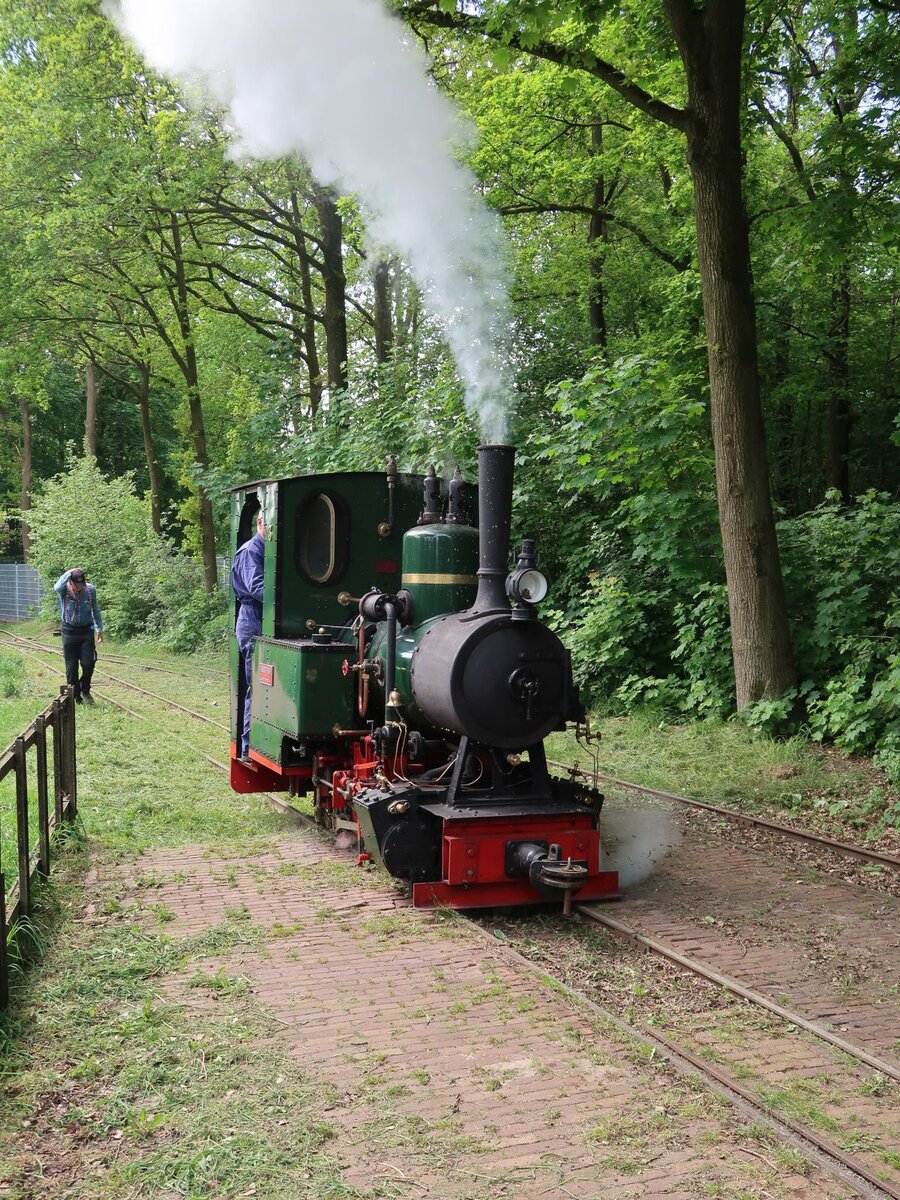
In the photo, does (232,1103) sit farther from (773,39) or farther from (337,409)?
(337,409)

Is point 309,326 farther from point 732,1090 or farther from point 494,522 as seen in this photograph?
point 732,1090

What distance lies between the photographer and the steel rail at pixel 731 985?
4.26m

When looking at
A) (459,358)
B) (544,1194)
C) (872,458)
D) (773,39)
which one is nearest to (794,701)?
(459,358)

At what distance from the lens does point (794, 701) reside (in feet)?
34.9

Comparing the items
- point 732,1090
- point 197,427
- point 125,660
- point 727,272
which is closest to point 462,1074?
point 732,1090

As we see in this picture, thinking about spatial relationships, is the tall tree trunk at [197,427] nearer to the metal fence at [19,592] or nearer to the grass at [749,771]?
the metal fence at [19,592]

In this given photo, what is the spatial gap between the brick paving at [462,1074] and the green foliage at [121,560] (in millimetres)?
18486

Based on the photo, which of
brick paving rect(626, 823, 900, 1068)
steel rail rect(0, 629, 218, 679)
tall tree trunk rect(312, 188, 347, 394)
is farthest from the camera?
tall tree trunk rect(312, 188, 347, 394)

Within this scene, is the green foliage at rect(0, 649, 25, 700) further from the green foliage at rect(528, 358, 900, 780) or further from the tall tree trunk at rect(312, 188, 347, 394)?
the tall tree trunk at rect(312, 188, 347, 394)

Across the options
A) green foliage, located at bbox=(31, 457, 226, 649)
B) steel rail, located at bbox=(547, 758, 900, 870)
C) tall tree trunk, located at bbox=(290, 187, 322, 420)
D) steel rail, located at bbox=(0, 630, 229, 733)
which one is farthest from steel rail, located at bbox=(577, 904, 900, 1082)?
green foliage, located at bbox=(31, 457, 226, 649)

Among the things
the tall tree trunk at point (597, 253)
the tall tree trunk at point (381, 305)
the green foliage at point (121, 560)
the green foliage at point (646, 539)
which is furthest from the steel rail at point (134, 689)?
the tall tree trunk at point (597, 253)

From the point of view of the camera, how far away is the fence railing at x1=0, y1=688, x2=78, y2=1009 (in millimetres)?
5031

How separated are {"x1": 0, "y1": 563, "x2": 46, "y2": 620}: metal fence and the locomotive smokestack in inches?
1219

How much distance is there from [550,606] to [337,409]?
599 cm
